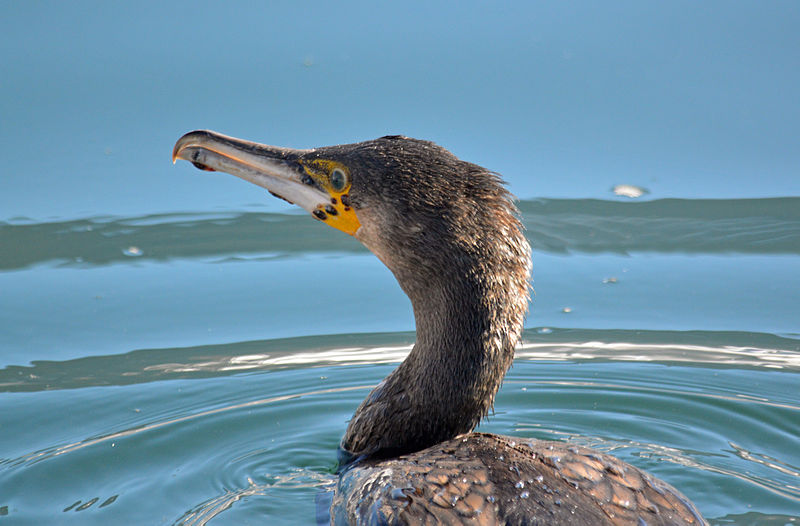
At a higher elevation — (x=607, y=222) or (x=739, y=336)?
(x=607, y=222)

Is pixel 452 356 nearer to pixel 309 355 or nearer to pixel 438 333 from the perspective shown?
pixel 438 333

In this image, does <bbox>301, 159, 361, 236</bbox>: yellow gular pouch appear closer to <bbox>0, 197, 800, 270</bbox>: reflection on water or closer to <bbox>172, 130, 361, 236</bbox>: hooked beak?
<bbox>172, 130, 361, 236</bbox>: hooked beak

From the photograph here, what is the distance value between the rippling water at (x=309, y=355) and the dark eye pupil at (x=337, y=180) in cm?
101

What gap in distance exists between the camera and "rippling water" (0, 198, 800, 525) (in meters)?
3.81

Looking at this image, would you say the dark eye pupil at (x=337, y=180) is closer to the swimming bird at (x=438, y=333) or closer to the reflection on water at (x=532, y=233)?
the swimming bird at (x=438, y=333)

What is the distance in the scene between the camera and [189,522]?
11.5 feet

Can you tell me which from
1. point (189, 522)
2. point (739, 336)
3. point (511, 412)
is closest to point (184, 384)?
point (189, 522)

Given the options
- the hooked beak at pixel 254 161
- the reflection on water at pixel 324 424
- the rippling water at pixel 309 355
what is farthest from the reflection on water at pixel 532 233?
the hooked beak at pixel 254 161

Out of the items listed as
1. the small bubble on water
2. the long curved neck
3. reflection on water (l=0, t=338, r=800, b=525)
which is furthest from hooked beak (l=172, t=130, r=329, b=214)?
the small bubble on water

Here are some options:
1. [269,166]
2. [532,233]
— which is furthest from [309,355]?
[532,233]

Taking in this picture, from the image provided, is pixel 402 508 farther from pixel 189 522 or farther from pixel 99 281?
pixel 99 281

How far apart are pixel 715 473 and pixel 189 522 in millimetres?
1803

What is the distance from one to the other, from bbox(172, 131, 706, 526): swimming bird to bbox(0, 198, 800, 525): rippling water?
45cm

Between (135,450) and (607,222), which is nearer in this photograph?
(135,450)
